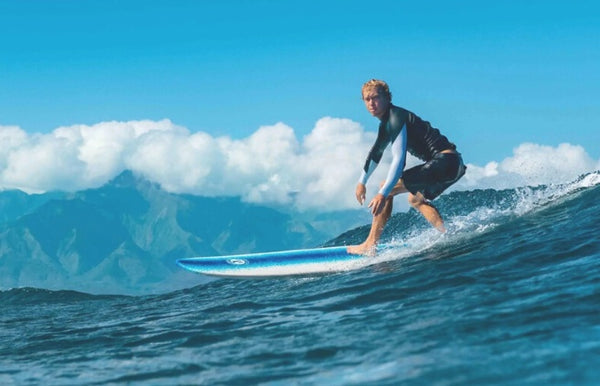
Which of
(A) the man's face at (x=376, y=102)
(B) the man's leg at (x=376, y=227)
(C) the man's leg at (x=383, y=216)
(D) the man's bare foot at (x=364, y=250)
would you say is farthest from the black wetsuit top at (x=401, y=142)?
(D) the man's bare foot at (x=364, y=250)

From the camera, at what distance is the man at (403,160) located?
10844 mm

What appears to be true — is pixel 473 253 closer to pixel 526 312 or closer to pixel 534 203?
pixel 526 312

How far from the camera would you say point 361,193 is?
11.5 metres

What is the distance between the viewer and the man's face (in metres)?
10.9

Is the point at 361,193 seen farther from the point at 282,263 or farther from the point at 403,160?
the point at 282,263

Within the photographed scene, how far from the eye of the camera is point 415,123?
11.2 m

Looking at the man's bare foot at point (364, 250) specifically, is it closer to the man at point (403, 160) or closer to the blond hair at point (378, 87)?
the man at point (403, 160)

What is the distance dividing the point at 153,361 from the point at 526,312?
154 inches

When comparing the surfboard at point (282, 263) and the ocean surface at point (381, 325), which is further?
the surfboard at point (282, 263)

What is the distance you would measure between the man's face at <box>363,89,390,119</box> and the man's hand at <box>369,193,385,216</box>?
142cm

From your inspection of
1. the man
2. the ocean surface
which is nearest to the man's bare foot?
the man

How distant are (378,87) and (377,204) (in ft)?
6.63

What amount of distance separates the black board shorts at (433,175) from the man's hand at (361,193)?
74 centimetres

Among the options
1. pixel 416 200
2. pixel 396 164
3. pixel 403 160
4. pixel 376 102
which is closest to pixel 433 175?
pixel 416 200
